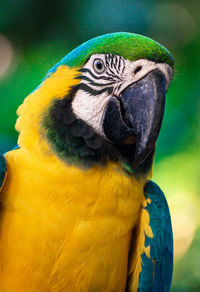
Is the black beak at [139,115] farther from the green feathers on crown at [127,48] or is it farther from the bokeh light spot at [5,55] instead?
the bokeh light spot at [5,55]

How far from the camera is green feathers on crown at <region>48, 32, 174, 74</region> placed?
1357 millimetres

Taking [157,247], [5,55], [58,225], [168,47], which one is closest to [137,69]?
[58,225]

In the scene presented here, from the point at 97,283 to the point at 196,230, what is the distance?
230cm

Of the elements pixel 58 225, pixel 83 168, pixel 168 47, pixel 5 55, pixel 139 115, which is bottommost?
pixel 58 225

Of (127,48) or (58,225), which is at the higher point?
(127,48)

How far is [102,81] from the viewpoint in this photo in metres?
1.42

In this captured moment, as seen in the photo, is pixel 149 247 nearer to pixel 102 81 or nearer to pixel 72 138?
pixel 72 138

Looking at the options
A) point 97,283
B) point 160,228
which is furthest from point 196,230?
point 97,283

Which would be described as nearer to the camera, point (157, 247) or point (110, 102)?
point (110, 102)

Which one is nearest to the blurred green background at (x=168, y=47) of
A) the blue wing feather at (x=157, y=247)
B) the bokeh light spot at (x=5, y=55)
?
the bokeh light spot at (x=5, y=55)

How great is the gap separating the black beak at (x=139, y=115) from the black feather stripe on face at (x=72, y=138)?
0.21 ft

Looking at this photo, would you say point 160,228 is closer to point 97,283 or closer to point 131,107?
point 97,283

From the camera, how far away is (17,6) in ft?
10.3

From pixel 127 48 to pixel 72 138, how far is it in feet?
1.35
